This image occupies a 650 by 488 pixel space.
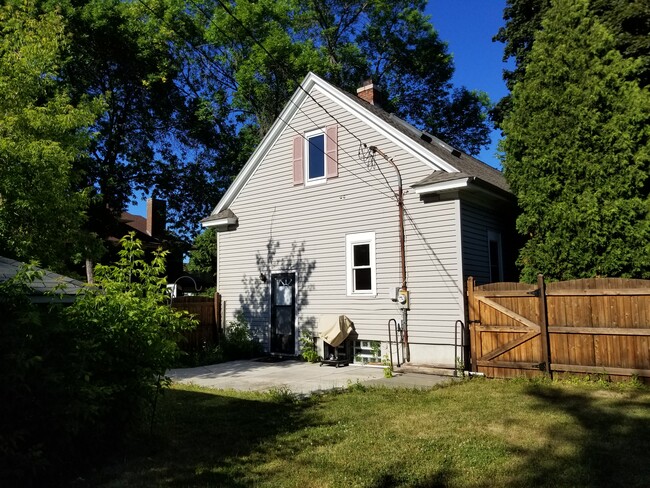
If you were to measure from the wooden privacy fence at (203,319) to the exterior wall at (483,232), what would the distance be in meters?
7.40

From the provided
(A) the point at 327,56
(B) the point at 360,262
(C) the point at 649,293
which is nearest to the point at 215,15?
(A) the point at 327,56

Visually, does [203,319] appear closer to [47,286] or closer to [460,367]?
[460,367]

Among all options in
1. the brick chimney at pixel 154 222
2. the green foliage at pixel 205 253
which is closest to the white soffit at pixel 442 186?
the green foliage at pixel 205 253

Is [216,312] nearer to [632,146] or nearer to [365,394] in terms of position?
[365,394]

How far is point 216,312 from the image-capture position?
14.6 m

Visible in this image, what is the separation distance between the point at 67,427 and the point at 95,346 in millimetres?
710

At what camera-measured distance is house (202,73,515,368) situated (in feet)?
35.3

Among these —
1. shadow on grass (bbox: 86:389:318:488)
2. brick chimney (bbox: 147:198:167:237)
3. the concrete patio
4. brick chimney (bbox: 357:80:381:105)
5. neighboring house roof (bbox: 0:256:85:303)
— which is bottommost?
shadow on grass (bbox: 86:389:318:488)

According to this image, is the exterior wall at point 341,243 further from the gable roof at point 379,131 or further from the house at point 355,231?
the gable roof at point 379,131

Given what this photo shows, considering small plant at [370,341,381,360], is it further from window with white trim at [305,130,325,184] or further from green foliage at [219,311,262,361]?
window with white trim at [305,130,325,184]

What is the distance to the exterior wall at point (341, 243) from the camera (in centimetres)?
1072

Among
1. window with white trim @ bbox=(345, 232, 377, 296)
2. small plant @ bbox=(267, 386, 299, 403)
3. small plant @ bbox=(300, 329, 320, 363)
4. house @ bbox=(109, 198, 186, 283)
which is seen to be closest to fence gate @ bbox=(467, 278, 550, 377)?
window with white trim @ bbox=(345, 232, 377, 296)

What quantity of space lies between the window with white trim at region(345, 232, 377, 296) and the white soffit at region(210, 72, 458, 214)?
88.0 inches

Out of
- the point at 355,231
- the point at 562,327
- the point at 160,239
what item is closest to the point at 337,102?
the point at 355,231
